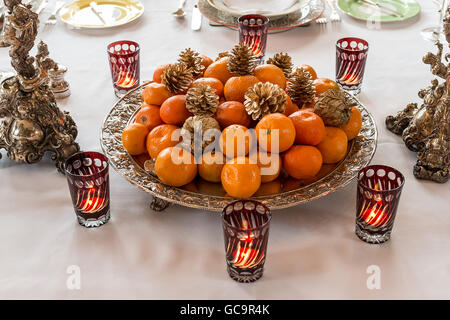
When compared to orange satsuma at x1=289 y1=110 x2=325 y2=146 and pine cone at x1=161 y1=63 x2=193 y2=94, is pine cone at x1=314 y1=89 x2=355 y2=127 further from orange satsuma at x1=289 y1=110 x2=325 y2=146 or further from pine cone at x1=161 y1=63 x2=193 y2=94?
pine cone at x1=161 y1=63 x2=193 y2=94

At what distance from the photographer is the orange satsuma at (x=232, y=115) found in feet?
3.24

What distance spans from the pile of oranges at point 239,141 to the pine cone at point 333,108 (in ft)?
0.05

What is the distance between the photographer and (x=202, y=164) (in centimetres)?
95

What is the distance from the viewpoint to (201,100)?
3.20 feet

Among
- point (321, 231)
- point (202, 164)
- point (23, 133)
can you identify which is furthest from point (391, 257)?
point (23, 133)

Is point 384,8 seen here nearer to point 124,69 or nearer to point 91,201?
point 124,69

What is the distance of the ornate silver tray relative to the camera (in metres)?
0.92

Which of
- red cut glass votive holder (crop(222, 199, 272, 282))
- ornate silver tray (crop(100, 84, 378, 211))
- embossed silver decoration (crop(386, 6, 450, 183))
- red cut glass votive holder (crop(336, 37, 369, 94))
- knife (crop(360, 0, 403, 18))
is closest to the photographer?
red cut glass votive holder (crop(222, 199, 272, 282))

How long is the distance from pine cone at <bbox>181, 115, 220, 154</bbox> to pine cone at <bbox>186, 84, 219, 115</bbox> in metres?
0.02

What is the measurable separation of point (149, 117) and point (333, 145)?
13.7 inches

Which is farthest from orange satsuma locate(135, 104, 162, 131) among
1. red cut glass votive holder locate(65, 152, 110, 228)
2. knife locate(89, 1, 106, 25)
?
knife locate(89, 1, 106, 25)

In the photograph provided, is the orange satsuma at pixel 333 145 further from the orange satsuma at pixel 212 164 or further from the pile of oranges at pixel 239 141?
the orange satsuma at pixel 212 164

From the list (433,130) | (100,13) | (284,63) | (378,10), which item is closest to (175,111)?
(284,63)
